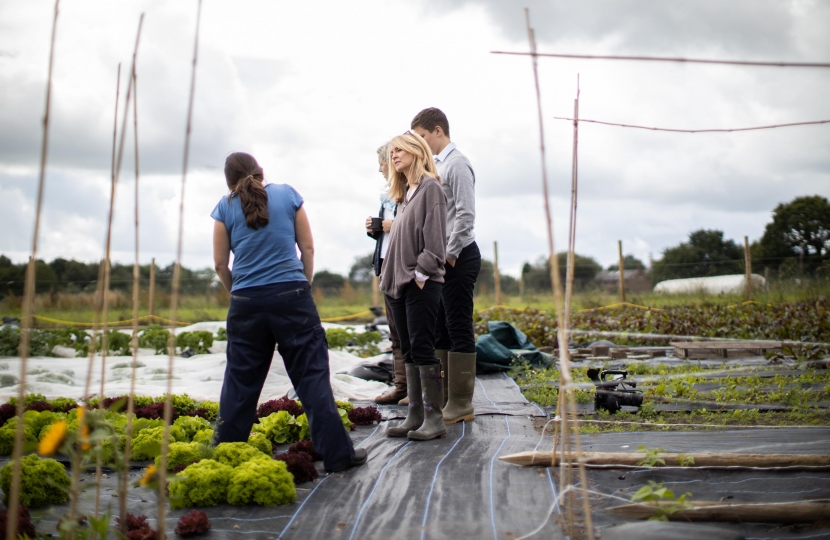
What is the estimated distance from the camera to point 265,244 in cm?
319

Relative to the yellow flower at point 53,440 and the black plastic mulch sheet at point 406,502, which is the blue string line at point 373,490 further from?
the yellow flower at point 53,440

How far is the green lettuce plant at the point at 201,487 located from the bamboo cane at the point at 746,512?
1691 millimetres

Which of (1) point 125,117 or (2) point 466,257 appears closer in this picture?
(1) point 125,117

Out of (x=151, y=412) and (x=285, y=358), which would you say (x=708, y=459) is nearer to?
(x=285, y=358)

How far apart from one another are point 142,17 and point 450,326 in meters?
2.67

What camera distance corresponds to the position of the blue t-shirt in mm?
3184

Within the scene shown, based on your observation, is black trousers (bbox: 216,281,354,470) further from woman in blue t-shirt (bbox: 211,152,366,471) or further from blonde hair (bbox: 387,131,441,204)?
blonde hair (bbox: 387,131,441,204)

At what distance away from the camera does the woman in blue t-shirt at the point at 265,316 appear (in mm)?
3160

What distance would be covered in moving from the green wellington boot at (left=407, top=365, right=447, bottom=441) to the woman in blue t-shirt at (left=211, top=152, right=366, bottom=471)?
0.63 metres

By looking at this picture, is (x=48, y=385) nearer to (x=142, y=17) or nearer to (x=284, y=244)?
(x=284, y=244)

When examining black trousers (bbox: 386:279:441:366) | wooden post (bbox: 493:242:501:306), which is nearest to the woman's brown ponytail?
black trousers (bbox: 386:279:441:366)

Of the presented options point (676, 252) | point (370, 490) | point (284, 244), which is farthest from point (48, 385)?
point (676, 252)

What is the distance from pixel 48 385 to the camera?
5.41 metres

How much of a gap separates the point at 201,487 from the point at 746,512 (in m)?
2.08
